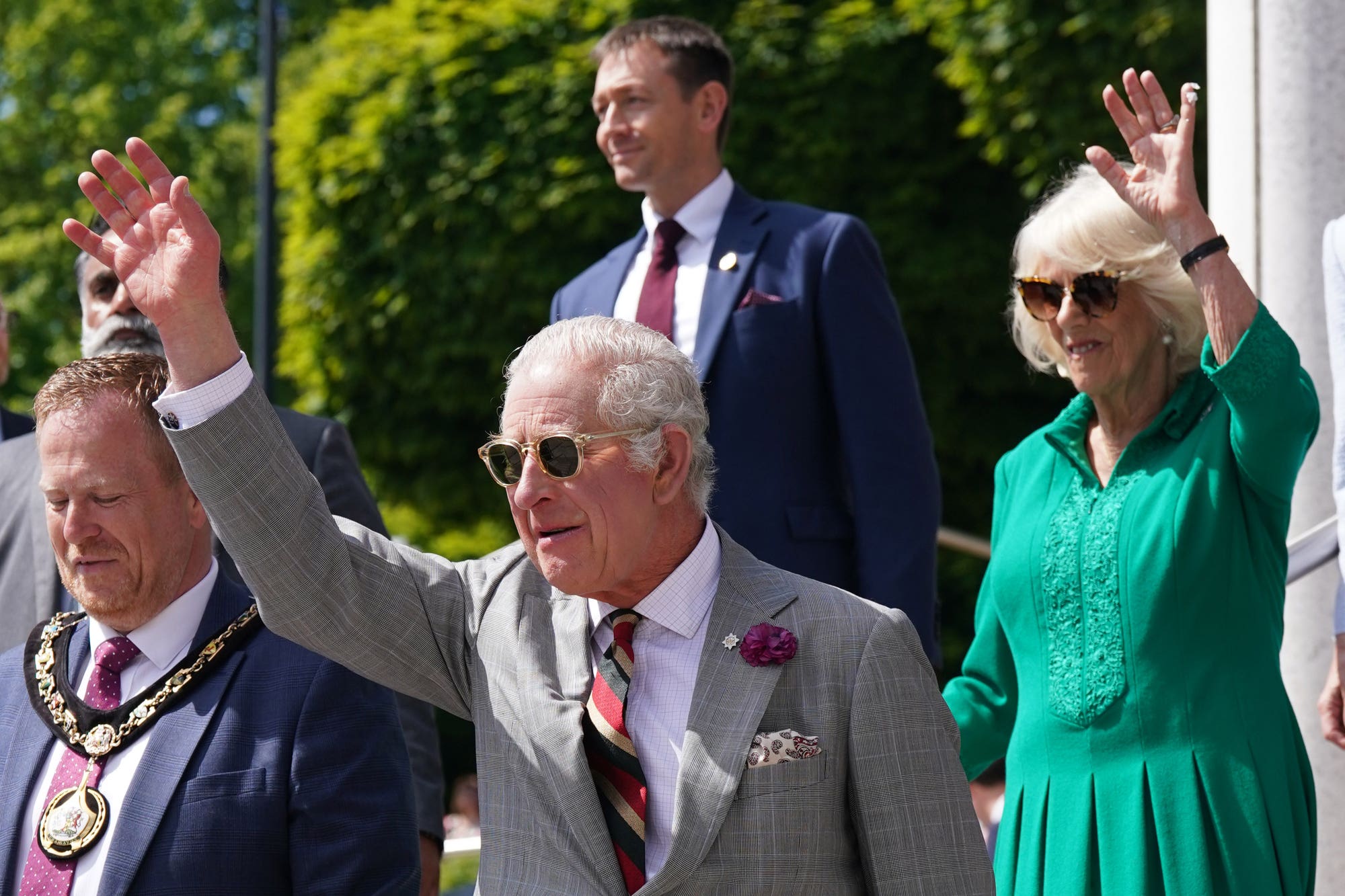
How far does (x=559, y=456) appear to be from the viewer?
2875mm

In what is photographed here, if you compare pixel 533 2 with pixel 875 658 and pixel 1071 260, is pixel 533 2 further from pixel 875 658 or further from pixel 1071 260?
pixel 875 658

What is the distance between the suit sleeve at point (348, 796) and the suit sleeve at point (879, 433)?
4.25 feet

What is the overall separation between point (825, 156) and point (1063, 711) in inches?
356

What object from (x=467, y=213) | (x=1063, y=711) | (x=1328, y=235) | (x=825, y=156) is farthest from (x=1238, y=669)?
(x=467, y=213)

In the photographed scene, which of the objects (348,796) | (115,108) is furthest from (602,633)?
(115,108)

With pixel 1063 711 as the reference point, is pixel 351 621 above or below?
above

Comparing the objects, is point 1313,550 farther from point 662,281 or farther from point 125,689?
point 125,689

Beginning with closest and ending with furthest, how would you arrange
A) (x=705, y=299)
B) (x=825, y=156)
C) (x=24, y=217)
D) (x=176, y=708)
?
1. (x=176, y=708)
2. (x=705, y=299)
3. (x=825, y=156)
4. (x=24, y=217)

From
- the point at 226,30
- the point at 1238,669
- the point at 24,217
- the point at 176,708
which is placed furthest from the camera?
the point at 226,30

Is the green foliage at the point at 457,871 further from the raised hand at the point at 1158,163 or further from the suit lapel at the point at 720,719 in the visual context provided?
the suit lapel at the point at 720,719

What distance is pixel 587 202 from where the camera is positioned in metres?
12.6

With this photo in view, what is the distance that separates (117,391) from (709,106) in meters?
1.98

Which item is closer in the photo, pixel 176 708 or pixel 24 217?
pixel 176 708

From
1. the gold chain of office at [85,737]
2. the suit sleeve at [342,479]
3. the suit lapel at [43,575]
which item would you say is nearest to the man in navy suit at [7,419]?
the suit lapel at [43,575]
